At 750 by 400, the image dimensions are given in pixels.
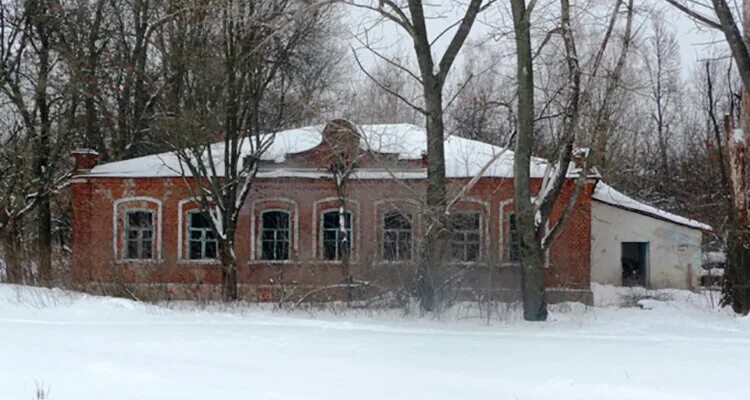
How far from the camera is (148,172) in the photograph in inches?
973

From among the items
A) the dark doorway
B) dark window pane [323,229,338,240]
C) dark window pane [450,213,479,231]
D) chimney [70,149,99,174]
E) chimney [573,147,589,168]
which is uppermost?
chimney [70,149,99,174]

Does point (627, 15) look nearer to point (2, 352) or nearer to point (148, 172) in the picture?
point (2, 352)

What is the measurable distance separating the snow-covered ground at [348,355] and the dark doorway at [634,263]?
10955 mm

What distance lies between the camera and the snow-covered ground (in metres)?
7.72

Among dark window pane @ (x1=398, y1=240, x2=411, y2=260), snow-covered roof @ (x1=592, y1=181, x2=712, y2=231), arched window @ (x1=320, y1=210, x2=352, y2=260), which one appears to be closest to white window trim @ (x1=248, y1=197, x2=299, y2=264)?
arched window @ (x1=320, y1=210, x2=352, y2=260)

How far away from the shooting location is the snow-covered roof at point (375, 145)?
23.1 meters

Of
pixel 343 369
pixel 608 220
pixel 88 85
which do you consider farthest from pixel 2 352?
pixel 608 220

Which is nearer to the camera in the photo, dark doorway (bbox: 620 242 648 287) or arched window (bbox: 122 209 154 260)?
arched window (bbox: 122 209 154 260)

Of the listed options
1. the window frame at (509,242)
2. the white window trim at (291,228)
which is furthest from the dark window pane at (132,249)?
the window frame at (509,242)

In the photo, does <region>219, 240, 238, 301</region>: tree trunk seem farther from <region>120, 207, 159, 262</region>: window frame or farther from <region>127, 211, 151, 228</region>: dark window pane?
<region>127, 211, 151, 228</region>: dark window pane

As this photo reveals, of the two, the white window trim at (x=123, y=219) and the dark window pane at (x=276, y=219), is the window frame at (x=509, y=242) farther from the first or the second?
the white window trim at (x=123, y=219)

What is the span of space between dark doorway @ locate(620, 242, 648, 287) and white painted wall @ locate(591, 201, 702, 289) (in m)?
0.41

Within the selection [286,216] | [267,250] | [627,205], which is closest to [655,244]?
[627,205]

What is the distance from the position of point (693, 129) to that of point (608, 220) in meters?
20.2
